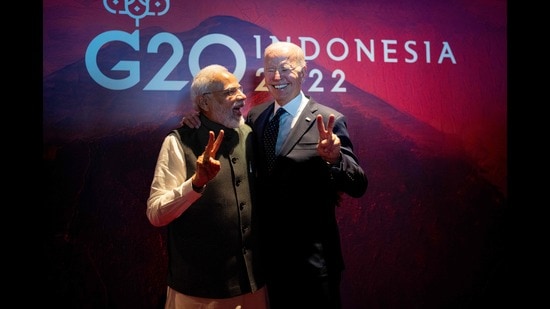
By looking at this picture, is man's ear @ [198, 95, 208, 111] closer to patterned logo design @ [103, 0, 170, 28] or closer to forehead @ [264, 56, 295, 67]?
forehead @ [264, 56, 295, 67]

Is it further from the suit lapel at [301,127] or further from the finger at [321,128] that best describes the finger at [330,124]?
the suit lapel at [301,127]

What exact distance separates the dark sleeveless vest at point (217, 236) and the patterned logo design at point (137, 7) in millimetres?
1126

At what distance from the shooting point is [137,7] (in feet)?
11.2

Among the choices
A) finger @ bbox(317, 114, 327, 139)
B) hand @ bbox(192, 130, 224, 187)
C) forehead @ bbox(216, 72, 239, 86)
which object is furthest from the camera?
forehead @ bbox(216, 72, 239, 86)

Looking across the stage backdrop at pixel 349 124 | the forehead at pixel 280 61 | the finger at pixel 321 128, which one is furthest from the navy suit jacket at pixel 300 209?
the stage backdrop at pixel 349 124

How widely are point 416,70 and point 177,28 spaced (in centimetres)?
176

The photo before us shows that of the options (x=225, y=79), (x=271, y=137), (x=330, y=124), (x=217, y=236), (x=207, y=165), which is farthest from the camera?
(x=271, y=137)

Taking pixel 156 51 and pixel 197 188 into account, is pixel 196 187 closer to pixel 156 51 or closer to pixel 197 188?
pixel 197 188

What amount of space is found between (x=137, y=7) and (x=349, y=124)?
5.50 ft

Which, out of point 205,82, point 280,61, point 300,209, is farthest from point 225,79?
point 300,209

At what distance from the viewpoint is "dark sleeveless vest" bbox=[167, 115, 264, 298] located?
265 centimetres

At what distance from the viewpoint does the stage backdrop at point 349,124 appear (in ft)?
10.9

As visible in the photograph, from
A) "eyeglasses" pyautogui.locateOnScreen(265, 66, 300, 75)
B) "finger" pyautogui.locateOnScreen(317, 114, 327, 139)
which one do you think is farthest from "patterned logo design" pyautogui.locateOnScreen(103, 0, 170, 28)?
"finger" pyautogui.locateOnScreen(317, 114, 327, 139)

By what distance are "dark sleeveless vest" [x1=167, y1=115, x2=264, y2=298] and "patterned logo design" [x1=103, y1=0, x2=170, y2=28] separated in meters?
1.13
